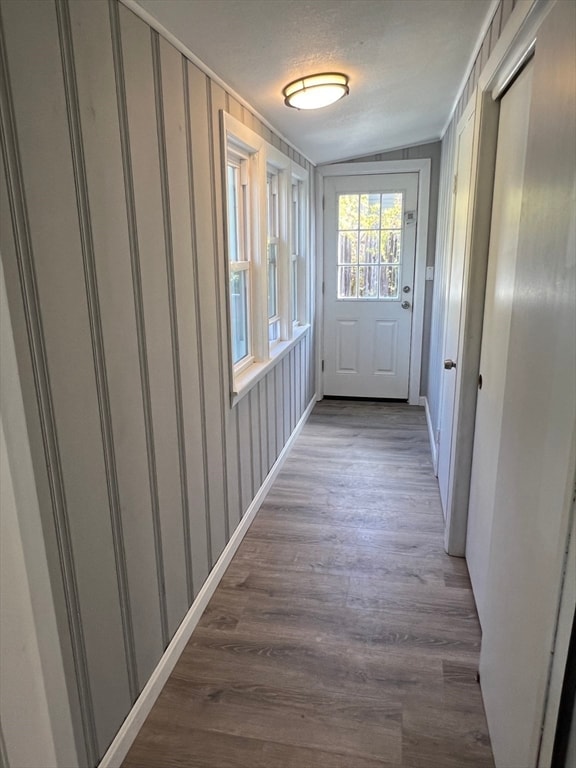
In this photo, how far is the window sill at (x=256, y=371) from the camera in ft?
7.71

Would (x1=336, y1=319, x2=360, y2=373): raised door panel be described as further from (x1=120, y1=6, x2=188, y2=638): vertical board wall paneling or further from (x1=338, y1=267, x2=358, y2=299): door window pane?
(x1=120, y1=6, x2=188, y2=638): vertical board wall paneling

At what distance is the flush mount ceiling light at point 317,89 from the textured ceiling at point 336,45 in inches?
1.8

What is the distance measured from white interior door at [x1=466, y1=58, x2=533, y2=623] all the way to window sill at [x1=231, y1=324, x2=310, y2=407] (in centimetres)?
107

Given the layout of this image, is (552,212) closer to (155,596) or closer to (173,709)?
(155,596)

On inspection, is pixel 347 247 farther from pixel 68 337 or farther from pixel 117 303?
pixel 68 337

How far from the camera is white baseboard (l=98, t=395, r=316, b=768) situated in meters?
1.44

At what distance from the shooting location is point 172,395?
1.71 meters

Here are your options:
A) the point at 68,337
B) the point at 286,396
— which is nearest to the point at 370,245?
the point at 286,396

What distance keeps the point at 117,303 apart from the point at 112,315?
4 centimetres

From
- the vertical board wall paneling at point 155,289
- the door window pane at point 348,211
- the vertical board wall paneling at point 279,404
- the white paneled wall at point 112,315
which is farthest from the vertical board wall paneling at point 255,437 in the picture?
the door window pane at point 348,211

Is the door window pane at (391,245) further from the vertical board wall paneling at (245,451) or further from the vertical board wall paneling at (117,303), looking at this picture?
the vertical board wall paneling at (117,303)

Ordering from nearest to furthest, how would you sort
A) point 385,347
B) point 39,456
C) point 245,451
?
point 39,456, point 245,451, point 385,347

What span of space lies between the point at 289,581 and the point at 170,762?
0.89 metres

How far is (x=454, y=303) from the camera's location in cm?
265
